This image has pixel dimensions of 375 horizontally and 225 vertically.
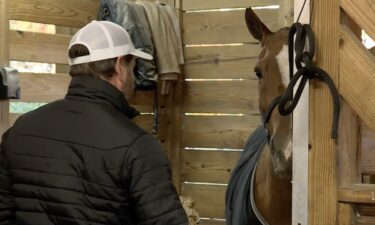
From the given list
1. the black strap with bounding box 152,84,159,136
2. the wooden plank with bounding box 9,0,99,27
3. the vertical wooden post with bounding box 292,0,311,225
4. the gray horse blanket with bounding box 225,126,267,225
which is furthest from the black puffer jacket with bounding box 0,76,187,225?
the black strap with bounding box 152,84,159,136

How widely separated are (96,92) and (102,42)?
0.15m

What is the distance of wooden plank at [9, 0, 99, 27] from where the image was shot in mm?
3730

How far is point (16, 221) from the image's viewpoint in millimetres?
1821

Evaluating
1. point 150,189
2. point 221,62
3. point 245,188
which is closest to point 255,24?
point 245,188

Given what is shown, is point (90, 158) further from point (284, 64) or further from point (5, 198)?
point (284, 64)

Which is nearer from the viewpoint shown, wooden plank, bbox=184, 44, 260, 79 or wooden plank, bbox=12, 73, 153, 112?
wooden plank, bbox=12, 73, 153, 112

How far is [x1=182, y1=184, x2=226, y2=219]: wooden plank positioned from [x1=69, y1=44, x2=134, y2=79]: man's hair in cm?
300

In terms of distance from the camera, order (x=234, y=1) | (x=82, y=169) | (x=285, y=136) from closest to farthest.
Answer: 1. (x=82, y=169)
2. (x=285, y=136)
3. (x=234, y=1)

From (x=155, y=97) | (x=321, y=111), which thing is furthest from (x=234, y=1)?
(x=321, y=111)

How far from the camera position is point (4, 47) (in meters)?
3.44

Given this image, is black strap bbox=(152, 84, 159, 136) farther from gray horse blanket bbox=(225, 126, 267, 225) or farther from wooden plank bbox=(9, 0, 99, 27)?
gray horse blanket bbox=(225, 126, 267, 225)

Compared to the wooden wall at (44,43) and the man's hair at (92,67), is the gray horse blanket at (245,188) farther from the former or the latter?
the wooden wall at (44,43)

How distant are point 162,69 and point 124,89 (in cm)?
249

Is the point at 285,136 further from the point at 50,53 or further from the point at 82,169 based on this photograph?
the point at 50,53
